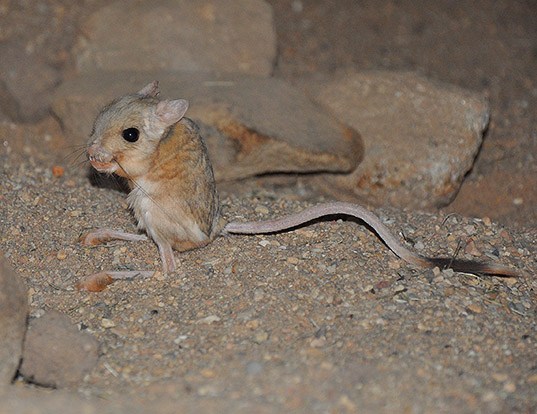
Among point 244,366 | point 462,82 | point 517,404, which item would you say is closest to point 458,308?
point 517,404

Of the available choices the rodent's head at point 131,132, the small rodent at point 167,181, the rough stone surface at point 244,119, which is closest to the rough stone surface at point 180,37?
the rough stone surface at point 244,119

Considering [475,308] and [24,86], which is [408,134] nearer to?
[475,308]

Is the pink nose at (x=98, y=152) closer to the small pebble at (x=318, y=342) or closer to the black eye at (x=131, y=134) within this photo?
the black eye at (x=131, y=134)

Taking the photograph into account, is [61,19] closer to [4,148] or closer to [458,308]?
[4,148]

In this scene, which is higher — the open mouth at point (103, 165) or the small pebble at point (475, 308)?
the open mouth at point (103, 165)

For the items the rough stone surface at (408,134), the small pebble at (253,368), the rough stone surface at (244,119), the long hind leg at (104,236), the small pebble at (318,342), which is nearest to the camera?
the small pebble at (253,368)

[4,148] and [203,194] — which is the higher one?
[203,194]

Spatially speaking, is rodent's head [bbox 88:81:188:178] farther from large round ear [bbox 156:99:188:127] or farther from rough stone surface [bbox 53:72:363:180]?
rough stone surface [bbox 53:72:363:180]
